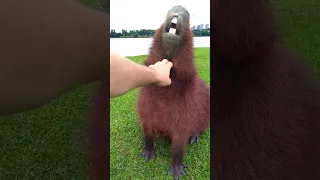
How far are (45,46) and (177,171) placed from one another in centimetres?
41

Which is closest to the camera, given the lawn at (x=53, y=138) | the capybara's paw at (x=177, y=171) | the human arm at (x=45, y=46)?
the human arm at (x=45, y=46)

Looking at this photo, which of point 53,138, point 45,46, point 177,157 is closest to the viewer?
point 45,46

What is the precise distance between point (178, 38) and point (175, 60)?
55mm

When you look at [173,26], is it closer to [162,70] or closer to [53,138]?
[162,70]

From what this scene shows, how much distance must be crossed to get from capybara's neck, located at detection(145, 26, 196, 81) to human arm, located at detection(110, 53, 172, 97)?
15 mm

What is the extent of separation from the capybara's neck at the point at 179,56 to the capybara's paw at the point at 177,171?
21cm

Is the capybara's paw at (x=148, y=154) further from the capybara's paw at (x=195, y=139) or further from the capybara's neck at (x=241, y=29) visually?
the capybara's neck at (x=241, y=29)

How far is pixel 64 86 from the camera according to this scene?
902 millimetres

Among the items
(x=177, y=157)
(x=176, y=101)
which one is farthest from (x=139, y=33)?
(x=177, y=157)

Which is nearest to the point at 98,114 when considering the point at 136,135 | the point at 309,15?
the point at 136,135

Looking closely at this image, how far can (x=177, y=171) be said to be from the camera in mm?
907

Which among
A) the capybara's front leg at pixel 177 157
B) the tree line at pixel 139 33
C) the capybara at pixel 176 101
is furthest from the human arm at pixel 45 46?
the capybara's front leg at pixel 177 157

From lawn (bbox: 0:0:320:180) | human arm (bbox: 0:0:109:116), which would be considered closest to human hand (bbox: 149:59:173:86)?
human arm (bbox: 0:0:109:116)

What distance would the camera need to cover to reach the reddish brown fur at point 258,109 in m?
0.94
